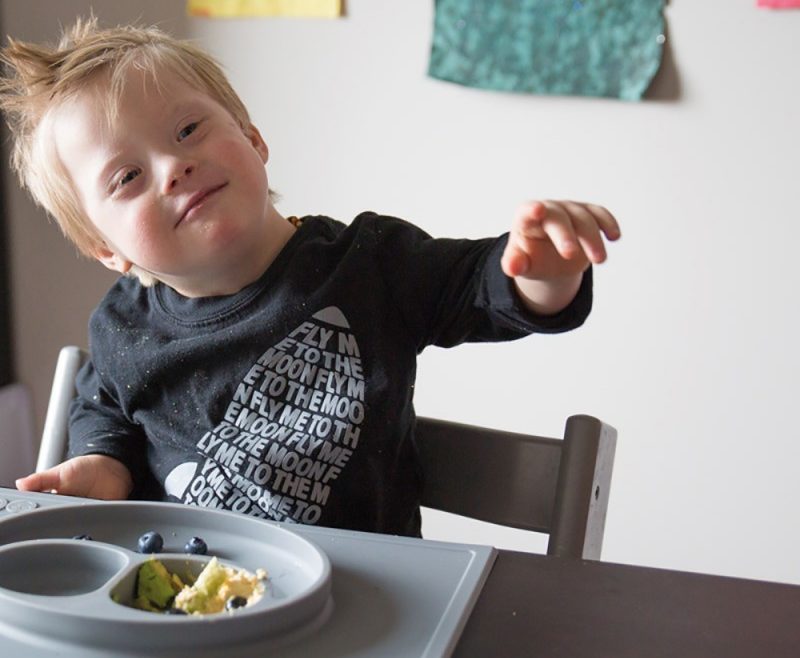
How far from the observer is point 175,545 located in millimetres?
641

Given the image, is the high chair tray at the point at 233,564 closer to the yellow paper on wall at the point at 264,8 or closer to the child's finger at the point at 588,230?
the child's finger at the point at 588,230

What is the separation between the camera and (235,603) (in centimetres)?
54

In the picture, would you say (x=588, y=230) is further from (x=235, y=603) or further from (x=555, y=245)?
(x=235, y=603)

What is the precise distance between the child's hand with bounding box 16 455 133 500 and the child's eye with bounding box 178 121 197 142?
297 millimetres

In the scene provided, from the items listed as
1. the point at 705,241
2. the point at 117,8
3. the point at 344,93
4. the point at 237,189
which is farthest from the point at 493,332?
the point at 117,8

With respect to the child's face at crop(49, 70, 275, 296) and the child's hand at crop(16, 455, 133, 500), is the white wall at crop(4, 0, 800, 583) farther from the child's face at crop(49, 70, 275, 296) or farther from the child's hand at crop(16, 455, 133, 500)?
the child's hand at crop(16, 455, 133, 500)

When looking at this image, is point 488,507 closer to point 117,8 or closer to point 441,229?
point 441,229

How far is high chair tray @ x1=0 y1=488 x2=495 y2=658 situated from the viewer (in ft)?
1.60

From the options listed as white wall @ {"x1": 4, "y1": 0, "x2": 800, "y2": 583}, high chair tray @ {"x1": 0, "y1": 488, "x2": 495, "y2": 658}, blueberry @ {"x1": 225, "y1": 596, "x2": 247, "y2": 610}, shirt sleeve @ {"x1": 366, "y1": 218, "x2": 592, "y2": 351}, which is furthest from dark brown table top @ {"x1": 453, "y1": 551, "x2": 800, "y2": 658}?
white wall @ {"x1": 4, "y1": 0, "x2": 800, "y2": 583}

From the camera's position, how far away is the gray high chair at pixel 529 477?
772 millimetres

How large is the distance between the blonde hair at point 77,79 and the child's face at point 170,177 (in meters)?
0.02

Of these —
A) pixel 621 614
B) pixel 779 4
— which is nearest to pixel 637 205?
pixel 779 4

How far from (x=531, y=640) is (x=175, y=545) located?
0.24m

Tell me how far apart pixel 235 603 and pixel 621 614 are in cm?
20
